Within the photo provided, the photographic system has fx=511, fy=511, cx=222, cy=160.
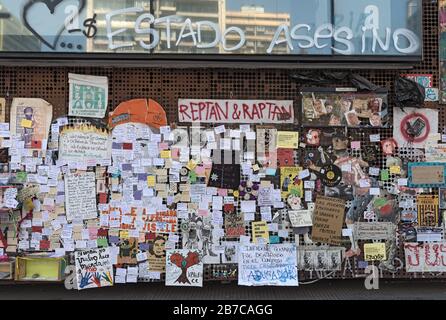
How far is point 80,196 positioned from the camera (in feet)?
22.1

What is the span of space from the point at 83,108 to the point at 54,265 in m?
2.10

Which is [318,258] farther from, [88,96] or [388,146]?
[88,96]

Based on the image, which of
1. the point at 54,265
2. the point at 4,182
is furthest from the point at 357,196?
the point at 4,182

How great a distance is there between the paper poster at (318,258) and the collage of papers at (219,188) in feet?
0.04

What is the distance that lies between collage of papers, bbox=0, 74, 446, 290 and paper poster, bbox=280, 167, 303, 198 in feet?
0.05

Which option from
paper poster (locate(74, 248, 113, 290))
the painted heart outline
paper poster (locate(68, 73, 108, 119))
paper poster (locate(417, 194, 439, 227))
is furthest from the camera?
paper poster (locate(417, 194, 439, 227))

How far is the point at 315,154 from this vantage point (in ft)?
22.6

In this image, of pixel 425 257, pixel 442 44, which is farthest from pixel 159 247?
pixel 442 44

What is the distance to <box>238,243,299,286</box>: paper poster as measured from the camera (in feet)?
22.2

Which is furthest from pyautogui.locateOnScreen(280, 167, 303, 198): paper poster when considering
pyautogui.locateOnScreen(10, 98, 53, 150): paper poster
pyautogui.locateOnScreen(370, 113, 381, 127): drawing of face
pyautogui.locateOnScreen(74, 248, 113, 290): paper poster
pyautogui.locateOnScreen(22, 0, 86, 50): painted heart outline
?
pyautogui.locateOnScreen(22, 0, 86, 50): painted heart outline

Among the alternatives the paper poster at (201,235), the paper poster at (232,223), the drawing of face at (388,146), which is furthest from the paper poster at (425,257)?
the paper poster at (201,235)

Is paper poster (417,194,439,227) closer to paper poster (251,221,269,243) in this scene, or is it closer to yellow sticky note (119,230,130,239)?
paper poster (251,221,269,243)

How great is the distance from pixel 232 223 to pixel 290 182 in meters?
0.95

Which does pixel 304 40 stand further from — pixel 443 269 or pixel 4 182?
pixel 4 182
